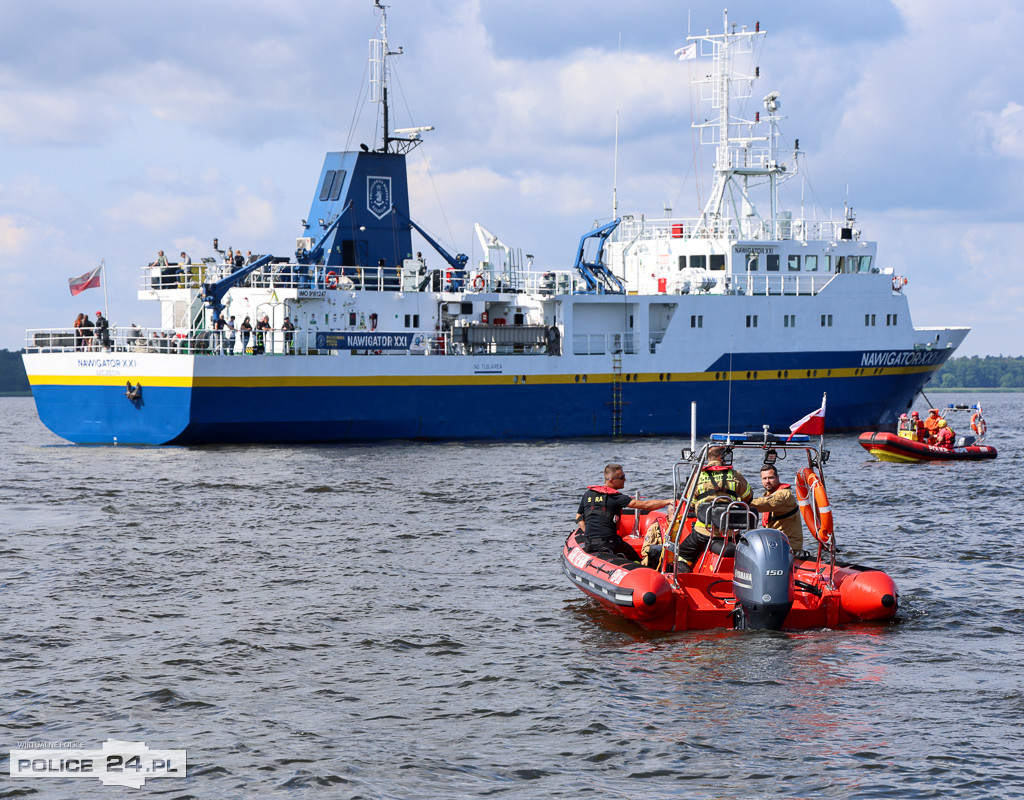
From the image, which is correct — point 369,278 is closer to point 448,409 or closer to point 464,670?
point 448,409

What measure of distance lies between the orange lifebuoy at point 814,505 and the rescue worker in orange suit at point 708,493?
2.10 feet

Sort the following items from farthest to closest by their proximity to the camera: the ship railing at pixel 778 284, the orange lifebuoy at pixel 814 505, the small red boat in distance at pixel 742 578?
the ship railing at pixel 778 284 < the orange lifebuoy at pixel 814 505 < the small red boat in distance at pixel 742 578

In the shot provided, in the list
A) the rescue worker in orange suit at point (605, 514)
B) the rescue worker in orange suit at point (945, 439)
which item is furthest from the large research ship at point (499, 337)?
the rescue worker in orange suit at point (605, 514)

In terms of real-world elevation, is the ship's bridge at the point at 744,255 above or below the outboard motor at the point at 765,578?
above

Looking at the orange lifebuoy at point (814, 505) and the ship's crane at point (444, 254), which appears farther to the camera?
the ship's crane at point (444, 254)

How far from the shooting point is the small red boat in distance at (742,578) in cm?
1258

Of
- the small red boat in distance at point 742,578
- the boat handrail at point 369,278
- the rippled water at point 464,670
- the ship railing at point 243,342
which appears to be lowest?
the rippled water at point 464,670

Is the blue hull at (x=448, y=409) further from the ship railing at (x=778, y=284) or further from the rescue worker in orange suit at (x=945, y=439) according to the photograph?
the rescue worker in orange suit at (x=945, y=439)

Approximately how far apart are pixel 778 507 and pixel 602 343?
28753 millimetres

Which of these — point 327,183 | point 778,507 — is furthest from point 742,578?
point 327,183

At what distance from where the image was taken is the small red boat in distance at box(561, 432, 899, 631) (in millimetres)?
12578

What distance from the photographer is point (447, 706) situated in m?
10.8

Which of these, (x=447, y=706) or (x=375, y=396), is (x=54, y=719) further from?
(x=375, y=396)

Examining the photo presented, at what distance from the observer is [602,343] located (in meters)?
42.2
